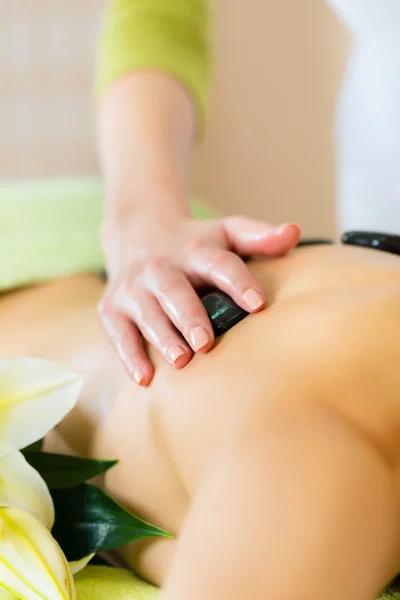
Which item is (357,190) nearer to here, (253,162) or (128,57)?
(128,57)

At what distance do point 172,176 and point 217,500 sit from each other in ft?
1.57

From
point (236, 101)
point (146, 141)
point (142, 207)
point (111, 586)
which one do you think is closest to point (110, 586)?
point (111, 586)

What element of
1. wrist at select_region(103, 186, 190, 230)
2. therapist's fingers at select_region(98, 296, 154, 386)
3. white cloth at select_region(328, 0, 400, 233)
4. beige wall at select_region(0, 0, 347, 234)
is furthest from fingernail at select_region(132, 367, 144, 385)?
beige wall at select_region(0, 0, 347, 234)

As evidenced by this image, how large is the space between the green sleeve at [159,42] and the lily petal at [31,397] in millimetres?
576

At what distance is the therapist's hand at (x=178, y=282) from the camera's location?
44 centimetres

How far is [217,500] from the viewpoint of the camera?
0.33 m

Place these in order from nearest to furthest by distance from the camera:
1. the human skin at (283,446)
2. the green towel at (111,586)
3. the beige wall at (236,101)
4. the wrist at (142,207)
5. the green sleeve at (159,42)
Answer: the human skin at (283,446) < the green towel at (111,586) < the wrist at (142,207) < the green sleeve at (159,42) < the beige wall at (236,101)

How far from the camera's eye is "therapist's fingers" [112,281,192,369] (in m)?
0.44

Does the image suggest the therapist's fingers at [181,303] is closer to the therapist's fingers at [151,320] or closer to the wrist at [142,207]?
the therapist's fingers at [151,320]

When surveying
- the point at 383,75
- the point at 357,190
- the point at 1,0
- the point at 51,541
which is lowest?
the point at 51,541

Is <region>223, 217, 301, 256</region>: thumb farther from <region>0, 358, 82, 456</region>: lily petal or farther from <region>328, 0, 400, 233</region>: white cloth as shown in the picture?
<region>328, 0, 400, 233</region>: white cloth

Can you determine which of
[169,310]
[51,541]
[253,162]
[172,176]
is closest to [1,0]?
[253,162]

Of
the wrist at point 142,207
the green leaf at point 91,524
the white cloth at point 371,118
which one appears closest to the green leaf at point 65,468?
the green leaf at point 91,524

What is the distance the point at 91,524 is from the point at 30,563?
97 mm
